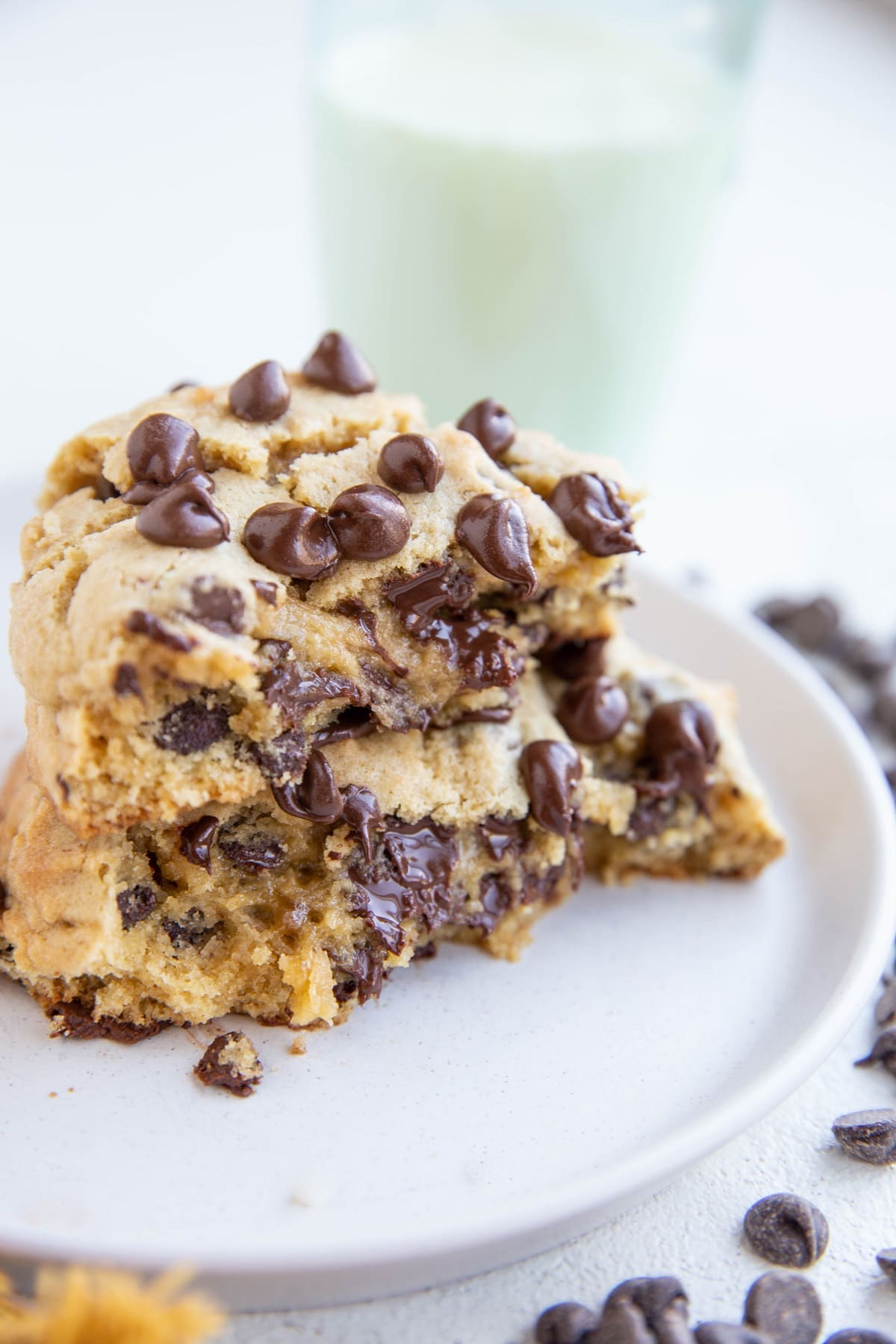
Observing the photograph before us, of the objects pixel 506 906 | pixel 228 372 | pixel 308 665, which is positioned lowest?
pixel 228 372

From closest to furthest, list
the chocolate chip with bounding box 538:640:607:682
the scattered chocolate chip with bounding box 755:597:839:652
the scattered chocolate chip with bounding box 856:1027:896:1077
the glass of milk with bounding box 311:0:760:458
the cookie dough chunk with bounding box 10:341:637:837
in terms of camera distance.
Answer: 1. the cookie dough chunk with bounding box 10:341:637:837
2. the scattered chocolate chip with bounding box 856:1027:896:1077
3. the chocolate chip with bounding box 538:640:607:682
4. the glass of milk with bounding box 311:0:760:458
5. the scattered chocolate chip with bounding box 755:597:839:652

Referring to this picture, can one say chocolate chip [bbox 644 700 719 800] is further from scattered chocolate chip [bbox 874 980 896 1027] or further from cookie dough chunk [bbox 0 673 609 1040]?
scattered chocolate chip [bbox 874 980 896 1027]

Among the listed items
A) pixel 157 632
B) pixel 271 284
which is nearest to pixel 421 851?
pixel 157 632

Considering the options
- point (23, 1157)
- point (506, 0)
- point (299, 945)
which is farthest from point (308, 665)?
point (506, 0)

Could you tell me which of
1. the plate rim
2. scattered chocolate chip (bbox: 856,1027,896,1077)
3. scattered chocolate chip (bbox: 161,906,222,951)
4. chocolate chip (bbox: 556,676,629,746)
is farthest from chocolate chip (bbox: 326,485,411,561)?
scattered chocolate chip (bbox: 856,1027,896,1077)

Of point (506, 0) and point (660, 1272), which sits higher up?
point (506, 0)

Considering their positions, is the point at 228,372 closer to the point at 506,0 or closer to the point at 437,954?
the point at 506,0

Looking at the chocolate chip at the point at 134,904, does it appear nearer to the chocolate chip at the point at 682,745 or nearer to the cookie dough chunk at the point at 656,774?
the cookie dough chunk at the point at 656,774
